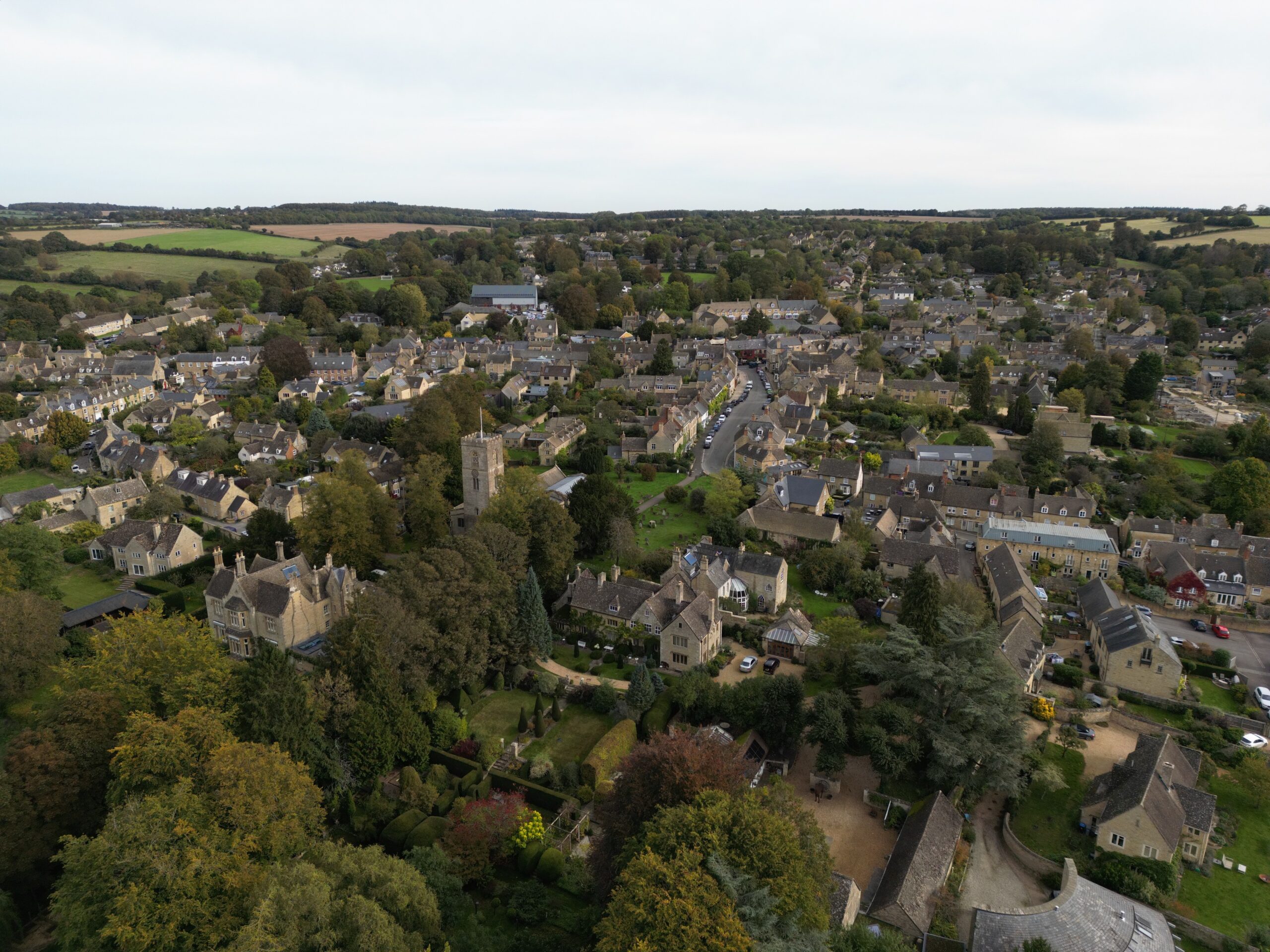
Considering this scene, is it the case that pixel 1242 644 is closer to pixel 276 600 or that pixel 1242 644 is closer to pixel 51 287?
pixel 276 600

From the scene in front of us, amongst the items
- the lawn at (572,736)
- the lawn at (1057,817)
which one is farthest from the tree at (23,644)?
the lawn at (1057,817)

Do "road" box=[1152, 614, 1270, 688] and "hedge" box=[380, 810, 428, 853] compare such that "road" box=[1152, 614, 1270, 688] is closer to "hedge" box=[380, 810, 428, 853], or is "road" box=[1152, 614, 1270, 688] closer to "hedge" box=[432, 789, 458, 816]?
"hedge" box=[432, 789, 458, 816]

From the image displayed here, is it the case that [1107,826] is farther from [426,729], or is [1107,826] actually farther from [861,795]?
[426,729]

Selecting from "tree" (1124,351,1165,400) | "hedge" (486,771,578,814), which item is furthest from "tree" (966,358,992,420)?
"hedge" (486,771,578,814)

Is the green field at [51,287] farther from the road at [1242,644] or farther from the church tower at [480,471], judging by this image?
the road at [1242,644]

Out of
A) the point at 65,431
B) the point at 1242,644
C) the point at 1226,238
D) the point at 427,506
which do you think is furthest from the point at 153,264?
the point at 1226,238

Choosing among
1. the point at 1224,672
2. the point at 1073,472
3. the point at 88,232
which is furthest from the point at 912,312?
the point at 88,232
